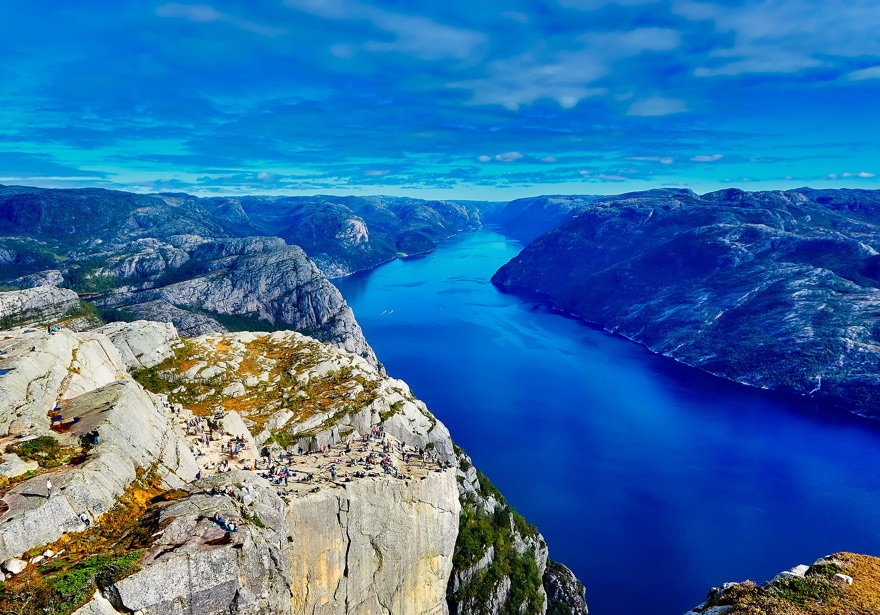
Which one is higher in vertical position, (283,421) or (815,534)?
(283,421)

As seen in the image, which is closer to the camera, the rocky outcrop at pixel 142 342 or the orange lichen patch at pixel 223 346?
the rocky outcrop at pixel 142 342

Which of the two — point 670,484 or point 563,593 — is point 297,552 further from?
point 670,484

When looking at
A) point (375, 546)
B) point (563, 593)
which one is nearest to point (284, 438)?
point (375, 546)

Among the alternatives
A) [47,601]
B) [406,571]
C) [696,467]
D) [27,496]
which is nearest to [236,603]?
[47,601]

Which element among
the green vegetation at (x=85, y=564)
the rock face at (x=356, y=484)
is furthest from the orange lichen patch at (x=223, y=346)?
the green vegetation at (x=85, y=564)

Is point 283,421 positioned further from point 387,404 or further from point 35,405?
point 35,405

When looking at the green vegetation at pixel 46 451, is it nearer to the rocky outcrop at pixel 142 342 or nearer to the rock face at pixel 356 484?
the rock face at pixel 356 484
